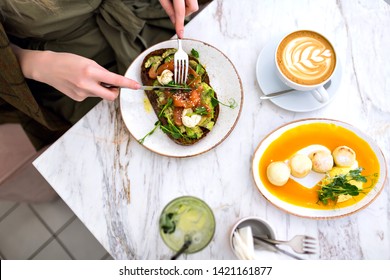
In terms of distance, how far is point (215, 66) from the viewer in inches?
50.4

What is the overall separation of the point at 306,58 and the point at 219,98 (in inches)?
11.6

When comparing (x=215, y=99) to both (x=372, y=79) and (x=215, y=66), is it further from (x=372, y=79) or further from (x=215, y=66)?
(x=372, y=79)

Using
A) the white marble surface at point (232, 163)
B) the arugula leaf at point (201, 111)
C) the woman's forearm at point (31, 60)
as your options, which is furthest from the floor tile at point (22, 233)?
the arugula leaf at point (201, 111)

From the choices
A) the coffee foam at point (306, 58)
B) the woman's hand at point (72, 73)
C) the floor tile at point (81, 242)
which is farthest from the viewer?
the floor tile at point (81, 242)

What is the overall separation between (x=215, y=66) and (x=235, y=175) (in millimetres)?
355

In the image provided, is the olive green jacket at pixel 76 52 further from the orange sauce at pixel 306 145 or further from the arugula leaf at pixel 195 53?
the orange sauce at pixel 306 145

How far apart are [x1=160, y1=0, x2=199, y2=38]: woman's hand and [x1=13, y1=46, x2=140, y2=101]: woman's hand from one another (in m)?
0.22

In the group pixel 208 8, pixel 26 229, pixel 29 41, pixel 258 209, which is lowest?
pixel 258 209

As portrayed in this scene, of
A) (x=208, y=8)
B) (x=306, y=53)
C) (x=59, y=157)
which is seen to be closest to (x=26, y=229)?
(x=59, y=157)

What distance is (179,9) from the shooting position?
1.19 metres

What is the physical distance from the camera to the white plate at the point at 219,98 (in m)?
1.24

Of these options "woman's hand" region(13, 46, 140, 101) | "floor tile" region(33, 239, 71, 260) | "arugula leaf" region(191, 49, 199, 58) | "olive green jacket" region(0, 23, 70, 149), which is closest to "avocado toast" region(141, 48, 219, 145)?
"arugula leaf" region(191, 49, 199, 58)

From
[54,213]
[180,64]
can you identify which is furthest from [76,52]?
[54,213]

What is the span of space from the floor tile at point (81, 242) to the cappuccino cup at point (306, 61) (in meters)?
1.24
